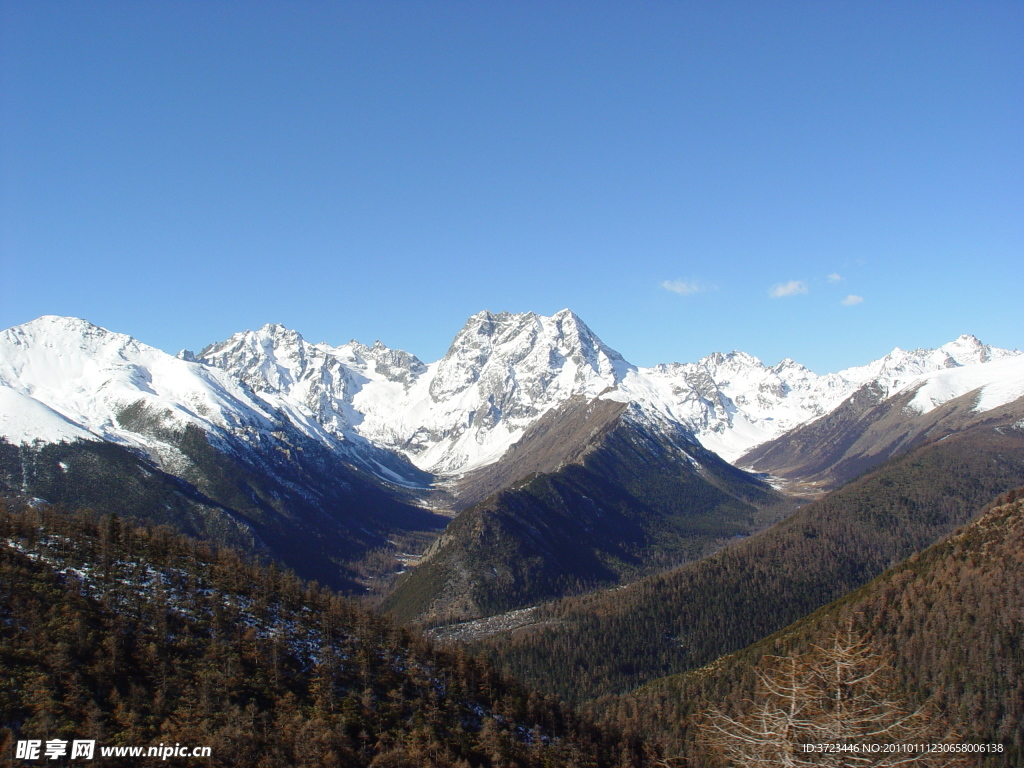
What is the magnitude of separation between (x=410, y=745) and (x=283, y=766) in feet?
57.7

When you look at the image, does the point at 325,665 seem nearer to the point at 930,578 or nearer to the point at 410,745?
the point at 410,745

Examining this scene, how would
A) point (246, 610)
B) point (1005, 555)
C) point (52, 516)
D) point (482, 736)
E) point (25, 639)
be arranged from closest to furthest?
point (25, 639), point (482, 736), point (246, 610), point (52, 516), point (1005, 555)

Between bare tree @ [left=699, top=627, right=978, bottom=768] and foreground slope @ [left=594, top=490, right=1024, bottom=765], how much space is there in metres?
109

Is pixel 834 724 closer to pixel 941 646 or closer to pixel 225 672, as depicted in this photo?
pixel 225 672

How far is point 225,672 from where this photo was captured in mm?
76188

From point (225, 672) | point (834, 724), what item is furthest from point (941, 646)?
point (834, 724)

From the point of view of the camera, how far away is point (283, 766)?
62438mm

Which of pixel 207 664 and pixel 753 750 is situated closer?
pixel 753 750

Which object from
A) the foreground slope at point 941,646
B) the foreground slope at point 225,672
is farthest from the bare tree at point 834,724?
the foreground slope at point 941,646

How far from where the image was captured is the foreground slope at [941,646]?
136 metres

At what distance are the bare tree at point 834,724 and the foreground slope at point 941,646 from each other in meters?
109

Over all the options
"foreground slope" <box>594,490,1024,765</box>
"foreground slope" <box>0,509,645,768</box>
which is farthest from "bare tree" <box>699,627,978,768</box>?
"foreground slope" <box>594,490,1024,765</box>

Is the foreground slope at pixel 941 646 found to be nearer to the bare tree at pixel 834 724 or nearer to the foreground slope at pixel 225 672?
the foreground slope at pixel 225 672

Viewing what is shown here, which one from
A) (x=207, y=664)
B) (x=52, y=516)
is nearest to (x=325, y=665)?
(x=207, y=664)
